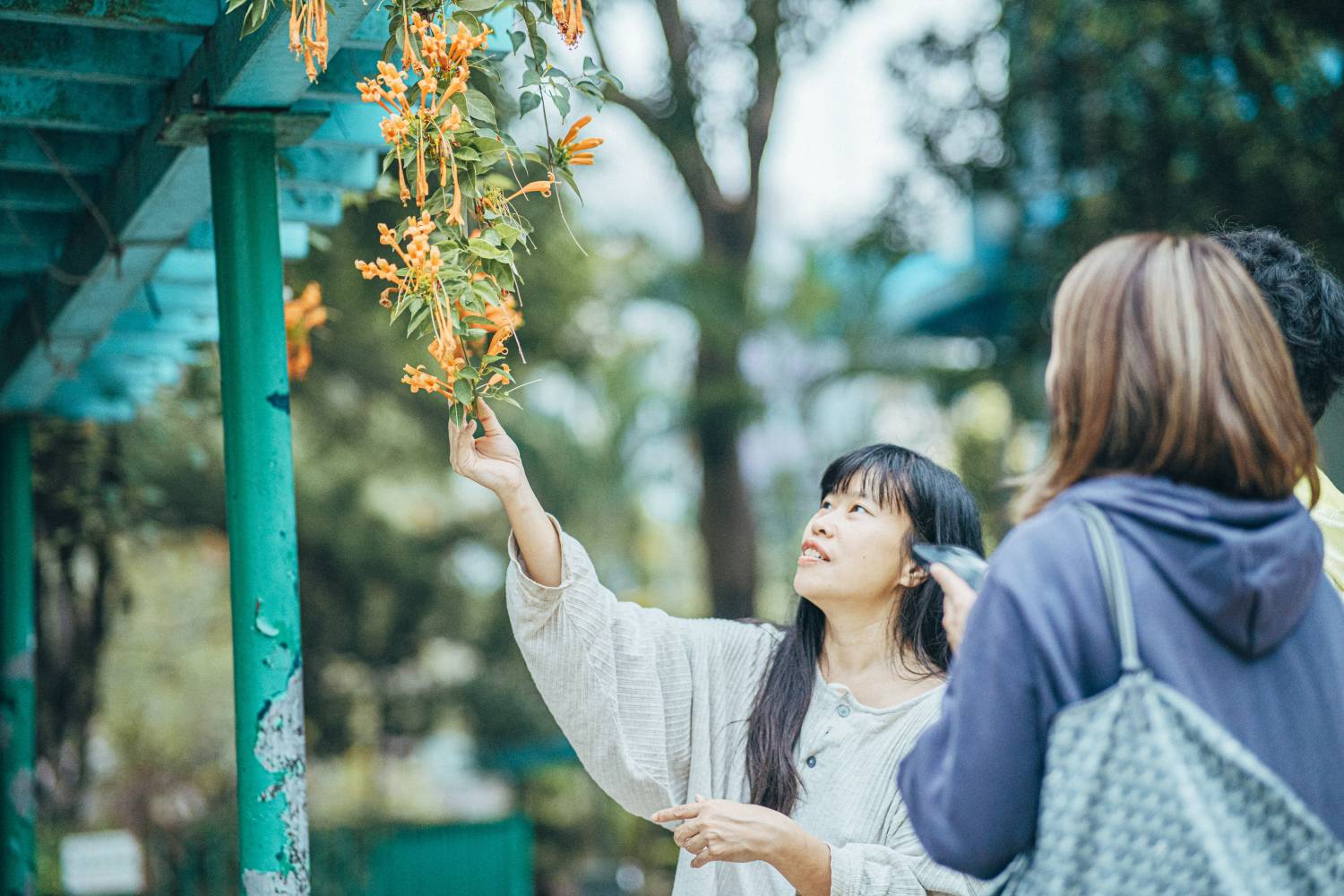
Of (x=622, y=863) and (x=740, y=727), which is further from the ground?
(x=740, y=727)

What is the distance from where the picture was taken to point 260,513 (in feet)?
8.33

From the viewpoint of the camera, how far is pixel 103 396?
208 inches

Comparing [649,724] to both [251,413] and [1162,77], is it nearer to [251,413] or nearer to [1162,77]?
[251,413]

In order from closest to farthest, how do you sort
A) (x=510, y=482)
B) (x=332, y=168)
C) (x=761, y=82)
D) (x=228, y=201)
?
1. (x=510, y=482)
2. (x=228, y=201)
3. (x=332, y=168)
4. (x=761, y=82)

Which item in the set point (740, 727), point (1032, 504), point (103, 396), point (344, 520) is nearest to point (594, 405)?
point (344, 520)

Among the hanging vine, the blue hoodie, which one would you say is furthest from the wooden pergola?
the blue hoodie

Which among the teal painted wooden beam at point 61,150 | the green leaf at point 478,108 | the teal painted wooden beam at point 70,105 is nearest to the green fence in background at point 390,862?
the teal painted wooden beam at point 61,150

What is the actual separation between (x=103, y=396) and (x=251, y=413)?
3.03 meters

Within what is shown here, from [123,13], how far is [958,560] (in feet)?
6.01

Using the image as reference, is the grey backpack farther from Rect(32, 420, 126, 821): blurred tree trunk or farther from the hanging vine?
Rect(32, 420, 126, 821): blurred tree trunk

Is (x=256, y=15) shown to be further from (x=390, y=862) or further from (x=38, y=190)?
(x=390, y=862)

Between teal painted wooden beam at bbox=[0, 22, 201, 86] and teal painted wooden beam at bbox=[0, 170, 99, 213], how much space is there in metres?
0.80

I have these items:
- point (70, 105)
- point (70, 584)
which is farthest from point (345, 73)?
point (70, 584)

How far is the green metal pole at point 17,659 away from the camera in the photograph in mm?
4691
